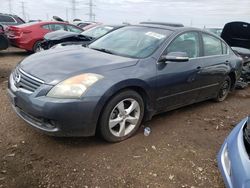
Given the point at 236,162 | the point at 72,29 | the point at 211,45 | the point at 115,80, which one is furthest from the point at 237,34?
the point at 72,29

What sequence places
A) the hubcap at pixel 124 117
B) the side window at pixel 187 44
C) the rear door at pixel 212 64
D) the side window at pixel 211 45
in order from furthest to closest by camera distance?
1. the side window at pixel 211 45
2. the rear door at pixel 212 64
3. the side window at pixel 187 44
4. the hubcap at pixel 124 117

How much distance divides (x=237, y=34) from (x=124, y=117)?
5277mm

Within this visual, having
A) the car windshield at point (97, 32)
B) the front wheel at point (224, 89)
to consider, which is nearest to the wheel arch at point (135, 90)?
the front wheel at point (224, 89)

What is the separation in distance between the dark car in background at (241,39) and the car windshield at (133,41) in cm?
356

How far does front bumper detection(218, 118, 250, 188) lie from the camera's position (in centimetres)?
199

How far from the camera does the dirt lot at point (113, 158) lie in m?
2.85

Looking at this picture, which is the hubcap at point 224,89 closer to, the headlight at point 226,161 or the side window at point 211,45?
the side window at point 211,45

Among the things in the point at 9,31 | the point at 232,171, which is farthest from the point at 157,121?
the point at 9,31

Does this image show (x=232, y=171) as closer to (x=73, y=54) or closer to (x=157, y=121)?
(x=157, y=121)

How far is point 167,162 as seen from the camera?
3.26m

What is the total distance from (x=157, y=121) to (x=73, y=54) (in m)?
1.67

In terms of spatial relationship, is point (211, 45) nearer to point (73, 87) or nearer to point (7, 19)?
point (73, 87)

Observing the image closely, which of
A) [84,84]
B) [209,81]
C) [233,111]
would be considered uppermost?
[84,84]

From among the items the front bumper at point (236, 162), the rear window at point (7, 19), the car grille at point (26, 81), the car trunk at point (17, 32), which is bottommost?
the rear window at point (7, 19)
